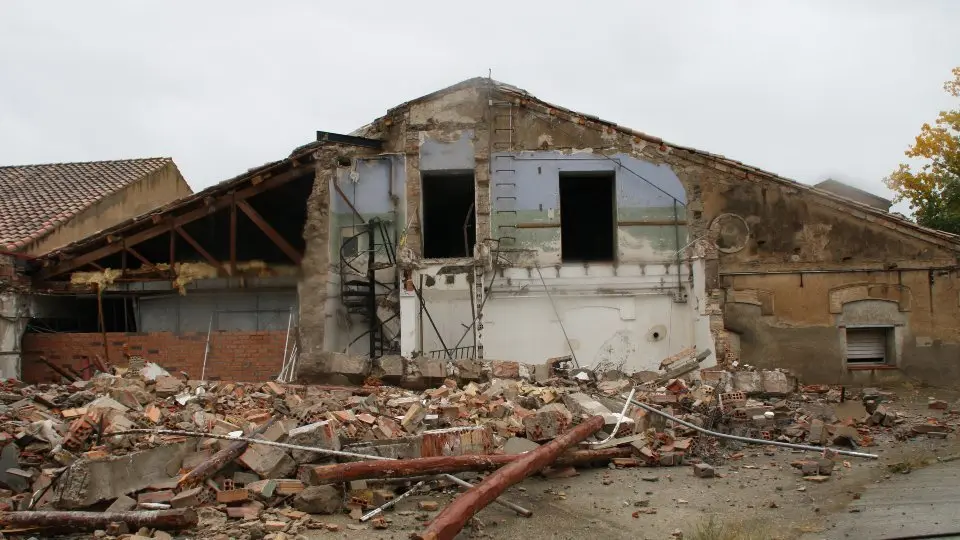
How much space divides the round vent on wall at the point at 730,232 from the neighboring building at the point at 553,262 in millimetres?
29

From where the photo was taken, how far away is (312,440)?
683 cm

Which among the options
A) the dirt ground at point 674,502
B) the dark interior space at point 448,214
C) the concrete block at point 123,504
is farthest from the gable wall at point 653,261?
the concrete block at point 123,504

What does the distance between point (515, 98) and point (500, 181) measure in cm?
173

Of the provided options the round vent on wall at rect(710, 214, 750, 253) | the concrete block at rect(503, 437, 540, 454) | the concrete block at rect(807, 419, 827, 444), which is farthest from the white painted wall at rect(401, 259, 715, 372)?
the concrete block at rect(503, 437, 540, 454)

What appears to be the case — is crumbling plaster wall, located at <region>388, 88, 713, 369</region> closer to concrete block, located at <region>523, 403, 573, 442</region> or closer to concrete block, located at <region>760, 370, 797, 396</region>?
concrete block, located at <region>760, 370, 797, 396</region>

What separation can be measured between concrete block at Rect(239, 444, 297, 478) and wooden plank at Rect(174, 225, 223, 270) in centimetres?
902

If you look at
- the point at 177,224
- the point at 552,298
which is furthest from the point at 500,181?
the point at 177,224

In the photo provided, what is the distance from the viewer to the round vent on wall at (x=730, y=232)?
1434 centimetres

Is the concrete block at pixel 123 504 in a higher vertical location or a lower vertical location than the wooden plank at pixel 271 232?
lower

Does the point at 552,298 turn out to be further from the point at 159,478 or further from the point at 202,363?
the point at 159,478

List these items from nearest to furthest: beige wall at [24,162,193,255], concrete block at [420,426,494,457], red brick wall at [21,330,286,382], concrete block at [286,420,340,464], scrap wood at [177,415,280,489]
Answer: scrap wood at [177,415,280,489] < concrete block at [286,420,340,464] < concrete block at [420,426,494,457] < red brick wall at [21,330,286,382] < beige wall at [24,162,193,255]

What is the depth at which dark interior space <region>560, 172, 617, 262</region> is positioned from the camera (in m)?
17.4

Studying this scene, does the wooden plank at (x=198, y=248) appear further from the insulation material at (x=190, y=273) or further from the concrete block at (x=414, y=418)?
the concrete block at (x=414, y=418)

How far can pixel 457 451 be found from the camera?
24.0ft
